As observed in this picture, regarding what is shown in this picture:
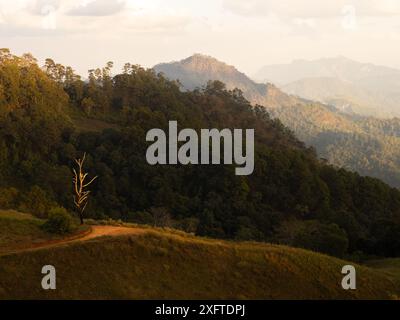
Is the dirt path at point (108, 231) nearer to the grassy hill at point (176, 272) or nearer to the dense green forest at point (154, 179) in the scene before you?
the grassy hill at point (176, 272)

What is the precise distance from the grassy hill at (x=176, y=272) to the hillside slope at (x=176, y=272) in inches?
1.6

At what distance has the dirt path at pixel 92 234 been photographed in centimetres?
2386

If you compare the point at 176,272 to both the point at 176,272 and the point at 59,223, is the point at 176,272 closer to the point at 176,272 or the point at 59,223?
the point at 176,272

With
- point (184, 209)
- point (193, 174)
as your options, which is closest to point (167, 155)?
point (193, 174)

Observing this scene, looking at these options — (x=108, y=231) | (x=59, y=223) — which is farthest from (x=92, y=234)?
(x=59, y=223)

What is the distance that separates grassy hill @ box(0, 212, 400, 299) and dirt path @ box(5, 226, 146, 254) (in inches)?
28.8

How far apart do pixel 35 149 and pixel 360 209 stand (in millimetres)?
57561

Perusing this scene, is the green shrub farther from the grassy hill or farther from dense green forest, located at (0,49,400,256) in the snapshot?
dense green forest, located at (0,49,400,256)

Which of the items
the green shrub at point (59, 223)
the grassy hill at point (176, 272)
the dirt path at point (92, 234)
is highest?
the green shrub at point (59, 223)

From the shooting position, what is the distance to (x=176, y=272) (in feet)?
75.7

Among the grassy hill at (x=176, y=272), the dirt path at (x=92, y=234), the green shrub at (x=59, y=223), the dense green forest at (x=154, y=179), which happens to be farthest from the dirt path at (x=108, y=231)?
the dense green forest at (x=154, y=179)

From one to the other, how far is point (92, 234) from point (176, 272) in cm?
561
